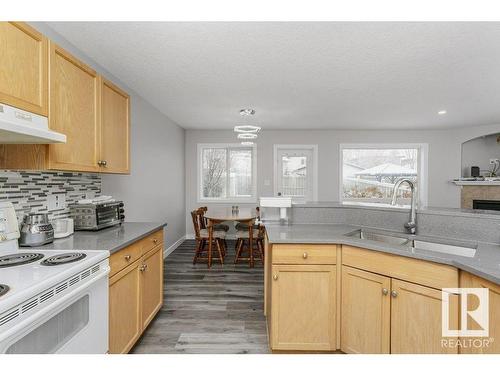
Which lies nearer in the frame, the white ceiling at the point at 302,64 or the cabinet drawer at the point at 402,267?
the cabinet drawer at the point at 402,267

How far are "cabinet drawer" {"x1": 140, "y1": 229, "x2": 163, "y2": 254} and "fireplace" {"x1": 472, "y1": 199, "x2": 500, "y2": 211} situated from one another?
5.91m

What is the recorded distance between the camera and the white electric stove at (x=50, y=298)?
916 mm

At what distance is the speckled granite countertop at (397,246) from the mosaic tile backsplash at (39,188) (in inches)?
65.6

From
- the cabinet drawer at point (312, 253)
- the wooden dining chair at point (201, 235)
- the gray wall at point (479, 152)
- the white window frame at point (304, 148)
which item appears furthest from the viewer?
the white window frame at point (304, 148)

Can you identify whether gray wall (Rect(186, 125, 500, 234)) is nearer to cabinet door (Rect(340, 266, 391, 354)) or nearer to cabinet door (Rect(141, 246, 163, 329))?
cabinet door (Rect(141, 246, 163, 329))

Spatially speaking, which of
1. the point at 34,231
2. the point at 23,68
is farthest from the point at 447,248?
the point at 23,68

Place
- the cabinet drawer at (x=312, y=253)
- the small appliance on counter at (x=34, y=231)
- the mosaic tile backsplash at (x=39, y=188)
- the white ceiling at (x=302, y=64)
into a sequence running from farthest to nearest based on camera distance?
the white ceiling at (x=302, y=64), the cabinet drawer at (x=312, y=253), the mosaic tile backsplash at (x=39, y=188), the small appliance on counter at (x=34, y=231)

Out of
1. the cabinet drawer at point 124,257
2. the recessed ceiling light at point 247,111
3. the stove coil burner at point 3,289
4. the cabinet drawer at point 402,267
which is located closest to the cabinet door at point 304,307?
the cabinet drawer at point 402,267

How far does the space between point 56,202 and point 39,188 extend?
186 mm

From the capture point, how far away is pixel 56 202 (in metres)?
2.00

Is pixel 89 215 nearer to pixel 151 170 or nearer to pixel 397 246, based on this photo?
pixel 151 170

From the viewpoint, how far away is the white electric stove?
916 mm

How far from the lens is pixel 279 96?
3311 mm

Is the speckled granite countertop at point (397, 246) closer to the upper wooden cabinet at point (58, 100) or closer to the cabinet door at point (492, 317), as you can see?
the cabinet door at point (492, 317)
